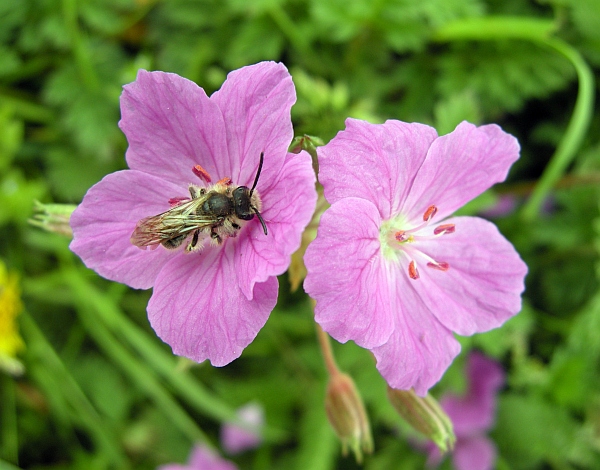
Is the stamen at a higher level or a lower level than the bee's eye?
lower

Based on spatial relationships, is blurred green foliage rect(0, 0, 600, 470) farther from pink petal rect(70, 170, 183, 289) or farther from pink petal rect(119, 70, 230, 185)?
pink petal rect(70, 170, 183, 289)

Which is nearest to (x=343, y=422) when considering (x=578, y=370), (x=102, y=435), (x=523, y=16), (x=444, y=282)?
(x=444, y=282)

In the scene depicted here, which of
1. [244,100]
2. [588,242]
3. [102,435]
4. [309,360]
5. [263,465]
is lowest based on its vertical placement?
[263,465]

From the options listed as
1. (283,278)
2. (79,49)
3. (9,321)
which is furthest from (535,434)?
(79,49)

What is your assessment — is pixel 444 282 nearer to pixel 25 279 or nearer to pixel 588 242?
pixel 588 242

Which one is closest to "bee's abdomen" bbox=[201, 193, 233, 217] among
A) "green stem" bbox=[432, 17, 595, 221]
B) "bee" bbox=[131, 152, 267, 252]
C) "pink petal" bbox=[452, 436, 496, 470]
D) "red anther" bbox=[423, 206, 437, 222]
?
"bee" bbox=[131, 152, 267, 252]

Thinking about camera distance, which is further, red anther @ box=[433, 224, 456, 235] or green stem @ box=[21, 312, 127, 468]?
green stem @ box=[21, 312, 127, 468]

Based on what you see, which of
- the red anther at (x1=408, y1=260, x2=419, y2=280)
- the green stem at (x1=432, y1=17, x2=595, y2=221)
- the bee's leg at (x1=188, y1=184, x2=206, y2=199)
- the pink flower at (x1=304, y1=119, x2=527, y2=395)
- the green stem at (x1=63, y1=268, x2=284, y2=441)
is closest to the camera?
the pink flower at (x1=304, y1=119, x2=527, y2=395)
